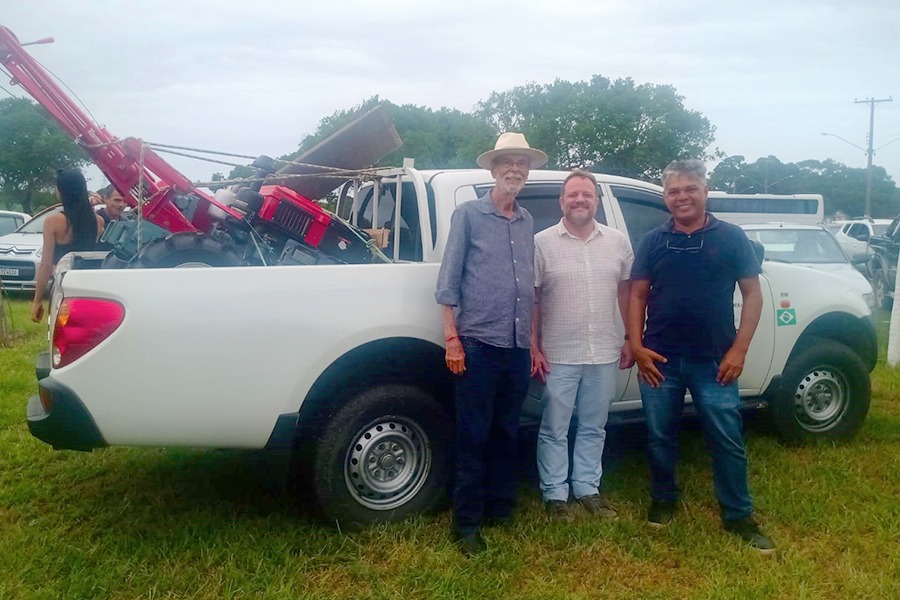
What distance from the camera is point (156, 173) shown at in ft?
18.8

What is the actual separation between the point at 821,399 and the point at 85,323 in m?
4.41

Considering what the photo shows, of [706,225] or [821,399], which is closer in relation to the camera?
[706,225]

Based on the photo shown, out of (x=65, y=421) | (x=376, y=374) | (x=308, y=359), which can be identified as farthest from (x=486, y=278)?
(x=65, y=421)

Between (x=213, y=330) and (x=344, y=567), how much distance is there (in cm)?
119

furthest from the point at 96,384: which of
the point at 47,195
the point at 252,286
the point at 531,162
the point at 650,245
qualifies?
the point at 47,195

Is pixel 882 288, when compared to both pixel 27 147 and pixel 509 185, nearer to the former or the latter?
pixel 509 185

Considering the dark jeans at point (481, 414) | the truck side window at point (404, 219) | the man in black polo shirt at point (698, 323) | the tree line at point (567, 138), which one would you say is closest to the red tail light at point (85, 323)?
the dark jeans at point (481, 414)

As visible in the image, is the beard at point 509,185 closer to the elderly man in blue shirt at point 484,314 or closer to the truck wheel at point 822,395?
the elderly man in blue shirt at point 484,314

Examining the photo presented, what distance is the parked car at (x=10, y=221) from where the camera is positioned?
14.6 meters

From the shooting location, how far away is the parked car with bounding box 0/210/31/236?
14.6 meters

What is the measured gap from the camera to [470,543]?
3.57 metres

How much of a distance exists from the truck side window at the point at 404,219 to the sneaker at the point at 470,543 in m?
1.47

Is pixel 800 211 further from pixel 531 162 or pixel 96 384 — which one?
pixel 96 384

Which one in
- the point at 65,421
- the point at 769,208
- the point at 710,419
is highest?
the point at 769,208
